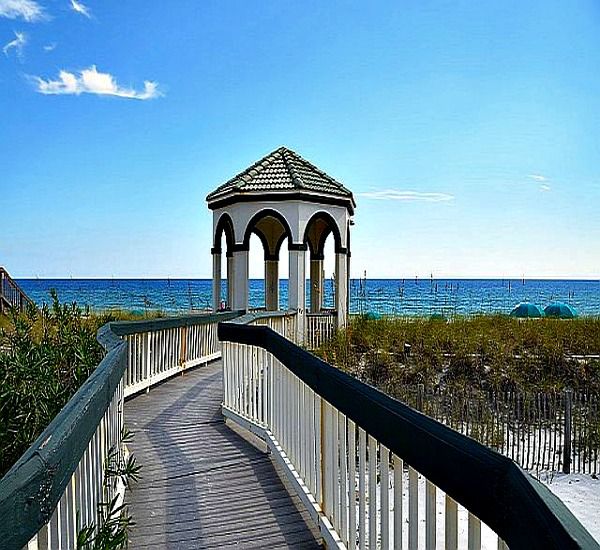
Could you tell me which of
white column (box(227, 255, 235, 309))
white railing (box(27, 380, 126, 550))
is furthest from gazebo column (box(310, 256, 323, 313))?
white railing (box(27, 380, 126, 550))

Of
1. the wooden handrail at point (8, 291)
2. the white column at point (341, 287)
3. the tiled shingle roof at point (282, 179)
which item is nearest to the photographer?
the tiled shingle roof at point (282, 179)

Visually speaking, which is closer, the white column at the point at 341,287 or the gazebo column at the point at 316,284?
the white column at the point at 341,287

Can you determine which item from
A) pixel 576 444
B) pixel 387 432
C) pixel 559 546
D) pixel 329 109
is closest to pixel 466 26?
pixel 329 109

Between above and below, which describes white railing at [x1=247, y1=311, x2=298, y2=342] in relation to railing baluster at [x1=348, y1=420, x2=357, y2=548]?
above

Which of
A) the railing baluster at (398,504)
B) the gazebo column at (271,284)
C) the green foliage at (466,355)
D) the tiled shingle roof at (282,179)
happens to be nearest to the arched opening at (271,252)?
the gazebo column at (271,284)

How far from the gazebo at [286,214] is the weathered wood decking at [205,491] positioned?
6890mm

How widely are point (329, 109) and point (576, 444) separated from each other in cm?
1126

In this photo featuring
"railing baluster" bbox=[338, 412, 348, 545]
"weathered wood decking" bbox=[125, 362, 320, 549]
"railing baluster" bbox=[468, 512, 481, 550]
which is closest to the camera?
"railing baluster" bbox=[468, 512, 481, 550]

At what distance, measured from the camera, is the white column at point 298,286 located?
1405 centimetres

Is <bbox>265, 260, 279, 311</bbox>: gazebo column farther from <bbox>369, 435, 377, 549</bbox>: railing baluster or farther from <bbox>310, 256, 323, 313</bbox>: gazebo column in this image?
<bbox>369, 435, 377, 549</bbox>: railing baluster

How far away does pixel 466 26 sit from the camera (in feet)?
40.2

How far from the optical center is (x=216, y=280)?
1588cm

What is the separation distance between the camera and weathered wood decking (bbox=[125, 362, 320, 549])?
400 centimetres

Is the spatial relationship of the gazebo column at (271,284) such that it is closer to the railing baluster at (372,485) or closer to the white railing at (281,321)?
the white railing at (281,321)
